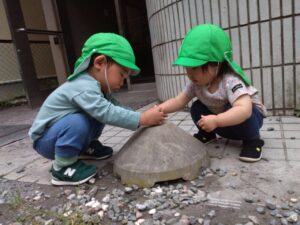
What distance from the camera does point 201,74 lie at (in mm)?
1824

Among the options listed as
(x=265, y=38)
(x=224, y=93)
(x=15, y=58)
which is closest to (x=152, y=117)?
(x=224, y=93)

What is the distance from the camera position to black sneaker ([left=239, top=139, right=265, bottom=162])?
1824 millimetres

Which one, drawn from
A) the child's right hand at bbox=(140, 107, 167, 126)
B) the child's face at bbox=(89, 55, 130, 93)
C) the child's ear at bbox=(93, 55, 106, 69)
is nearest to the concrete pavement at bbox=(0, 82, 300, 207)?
the child's right hand at bbox=(140, 107, 167, 126)

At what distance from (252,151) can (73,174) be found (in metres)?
1.12

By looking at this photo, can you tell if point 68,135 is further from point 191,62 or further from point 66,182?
point 191,62

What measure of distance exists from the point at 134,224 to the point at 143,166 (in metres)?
0.41

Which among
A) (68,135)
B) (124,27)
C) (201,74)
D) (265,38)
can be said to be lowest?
(68,135)

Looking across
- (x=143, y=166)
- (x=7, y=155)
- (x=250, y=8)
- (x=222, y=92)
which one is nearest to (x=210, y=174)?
(x=143, y=166)

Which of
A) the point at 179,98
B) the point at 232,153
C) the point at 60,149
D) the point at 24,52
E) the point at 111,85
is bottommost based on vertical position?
the point at 232,153

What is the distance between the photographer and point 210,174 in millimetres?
1732

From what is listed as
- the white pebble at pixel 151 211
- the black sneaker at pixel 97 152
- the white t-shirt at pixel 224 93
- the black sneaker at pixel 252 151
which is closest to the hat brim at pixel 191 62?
the white t-shirt at pixel 224 93

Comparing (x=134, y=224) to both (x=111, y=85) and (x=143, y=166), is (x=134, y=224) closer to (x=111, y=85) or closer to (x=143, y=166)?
(x=143, y=166)

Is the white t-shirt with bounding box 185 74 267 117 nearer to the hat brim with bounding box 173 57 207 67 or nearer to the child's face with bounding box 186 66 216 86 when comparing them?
the child's face with bounding box 186 66 216 86

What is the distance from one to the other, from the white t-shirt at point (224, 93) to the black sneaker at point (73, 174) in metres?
0.87
